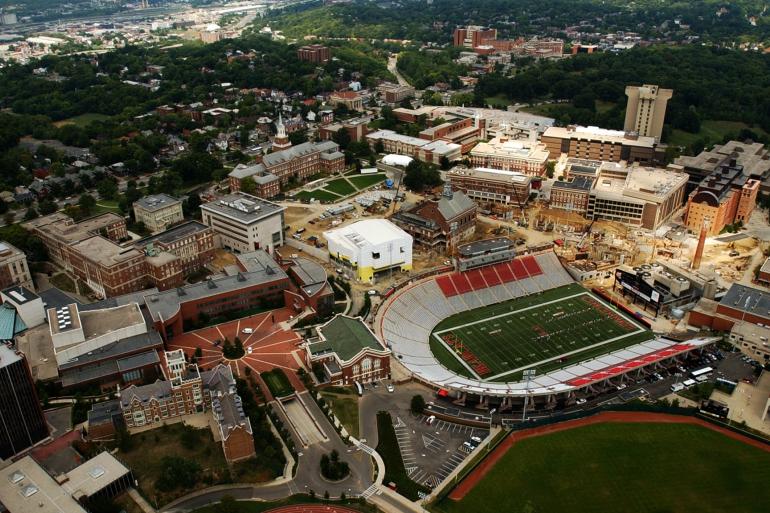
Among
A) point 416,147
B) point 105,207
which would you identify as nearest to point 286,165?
point 416,147

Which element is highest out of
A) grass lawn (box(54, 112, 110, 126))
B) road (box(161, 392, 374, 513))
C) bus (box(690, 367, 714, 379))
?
grass lawn (box(54, 112, 110, 126))

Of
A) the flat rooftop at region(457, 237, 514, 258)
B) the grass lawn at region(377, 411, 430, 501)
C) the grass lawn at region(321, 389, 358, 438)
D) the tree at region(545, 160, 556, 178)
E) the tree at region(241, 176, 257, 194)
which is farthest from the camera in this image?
the tree at region(545, 160, 556, 178)

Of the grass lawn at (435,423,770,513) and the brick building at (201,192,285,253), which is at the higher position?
the brick building at (201,192,285,253)

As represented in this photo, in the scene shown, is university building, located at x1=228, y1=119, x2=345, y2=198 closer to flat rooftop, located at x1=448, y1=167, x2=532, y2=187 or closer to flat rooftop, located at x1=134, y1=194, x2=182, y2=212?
flat rooftop, located at x1=134, y1=194, x2=182, y2=212

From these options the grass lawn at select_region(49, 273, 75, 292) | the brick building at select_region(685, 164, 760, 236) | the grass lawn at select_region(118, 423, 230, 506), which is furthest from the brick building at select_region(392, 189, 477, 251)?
the grass lawn at select_region(118, 423, 230, 506)

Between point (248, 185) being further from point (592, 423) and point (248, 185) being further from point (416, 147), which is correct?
point (592, 423)

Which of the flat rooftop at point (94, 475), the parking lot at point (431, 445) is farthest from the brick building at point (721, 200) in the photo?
the flat rooftop at point (94, 475)

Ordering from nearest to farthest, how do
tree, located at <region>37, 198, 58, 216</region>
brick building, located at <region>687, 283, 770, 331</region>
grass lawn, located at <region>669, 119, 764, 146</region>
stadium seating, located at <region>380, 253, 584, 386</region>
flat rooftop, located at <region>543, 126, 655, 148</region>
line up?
1. stadium seating, located at <region>380, 253, 584, 386</region>
2. brick building, located at <region>687, 283, 770, 331</region>
3. tree, located at <region>37, 198, 58, 216</region>
4. flat rooftop, located at <region>543, 126, 655, 148</region>
5. grass lawn, located at <region>669, 119, 764, 146</region>

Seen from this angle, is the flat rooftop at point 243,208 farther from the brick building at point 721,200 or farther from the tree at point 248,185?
the brick building at point 721,200
